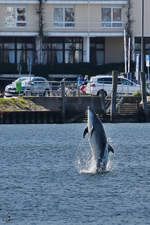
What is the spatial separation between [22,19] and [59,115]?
3245 cm

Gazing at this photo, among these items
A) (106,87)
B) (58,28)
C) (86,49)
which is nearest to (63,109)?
Answer: (106,87)

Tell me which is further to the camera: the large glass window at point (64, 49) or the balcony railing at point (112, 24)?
the large glass window at point (64, 49)

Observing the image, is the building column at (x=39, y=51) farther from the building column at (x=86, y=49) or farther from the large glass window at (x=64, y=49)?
the building column at (x=86, y=49)

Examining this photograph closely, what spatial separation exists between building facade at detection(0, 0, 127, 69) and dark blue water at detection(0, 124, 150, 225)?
41408 millimetres

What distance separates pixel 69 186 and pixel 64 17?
62.3 meters

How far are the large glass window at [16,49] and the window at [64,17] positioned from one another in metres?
2.97

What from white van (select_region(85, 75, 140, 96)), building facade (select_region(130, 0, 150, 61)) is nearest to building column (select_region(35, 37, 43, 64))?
building facade (select_region(130, 0, 150, 61))

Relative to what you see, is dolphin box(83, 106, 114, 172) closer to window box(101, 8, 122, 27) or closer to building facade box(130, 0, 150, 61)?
building facade box(130, 0, 150, 61)

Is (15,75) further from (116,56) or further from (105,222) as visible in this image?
(105,222)

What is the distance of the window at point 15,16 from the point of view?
9203 cm

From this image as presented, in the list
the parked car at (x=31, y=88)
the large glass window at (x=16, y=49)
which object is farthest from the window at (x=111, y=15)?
the parked car at (x=31, y=88)

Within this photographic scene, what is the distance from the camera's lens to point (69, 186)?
3178 cm

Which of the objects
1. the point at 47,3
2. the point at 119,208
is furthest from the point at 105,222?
the point at 47,3

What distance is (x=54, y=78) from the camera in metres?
86.9
